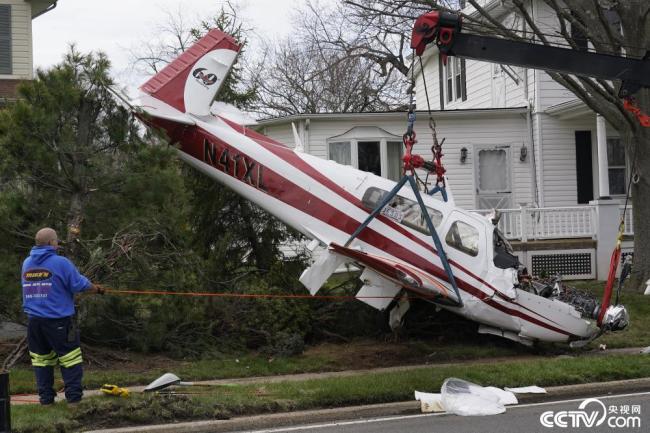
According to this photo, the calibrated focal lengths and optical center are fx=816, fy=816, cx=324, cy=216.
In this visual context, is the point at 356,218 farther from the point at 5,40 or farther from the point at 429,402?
the point at 5,40

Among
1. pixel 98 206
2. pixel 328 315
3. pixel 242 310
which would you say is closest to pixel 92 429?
pixel 98 206

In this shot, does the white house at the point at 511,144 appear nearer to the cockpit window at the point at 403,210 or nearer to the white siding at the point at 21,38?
the white siding at the point at 21,38

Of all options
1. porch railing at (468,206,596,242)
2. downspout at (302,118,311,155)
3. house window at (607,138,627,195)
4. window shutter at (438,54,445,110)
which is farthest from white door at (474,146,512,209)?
window shutter at (438,54,445,110)

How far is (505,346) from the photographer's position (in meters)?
12.9

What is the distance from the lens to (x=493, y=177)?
72.8 ft

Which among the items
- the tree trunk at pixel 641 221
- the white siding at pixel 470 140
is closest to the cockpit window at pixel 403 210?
the tree trunk at pixel 641 221

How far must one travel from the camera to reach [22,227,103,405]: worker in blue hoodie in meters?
8.28

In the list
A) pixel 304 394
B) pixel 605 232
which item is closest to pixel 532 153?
pixel 605 232

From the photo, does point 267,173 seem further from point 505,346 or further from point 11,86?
point 11,86

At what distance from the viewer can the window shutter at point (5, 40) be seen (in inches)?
916

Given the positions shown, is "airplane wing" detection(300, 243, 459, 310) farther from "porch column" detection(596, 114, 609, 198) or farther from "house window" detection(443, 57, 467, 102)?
"house window" detection(443, 57, 467, 102)

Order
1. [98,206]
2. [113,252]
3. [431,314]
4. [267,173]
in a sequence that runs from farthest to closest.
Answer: [431,314] < [267,173] < [98,206] < [113,252]

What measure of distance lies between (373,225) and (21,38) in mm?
15784

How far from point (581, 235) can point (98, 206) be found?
12.3 m
